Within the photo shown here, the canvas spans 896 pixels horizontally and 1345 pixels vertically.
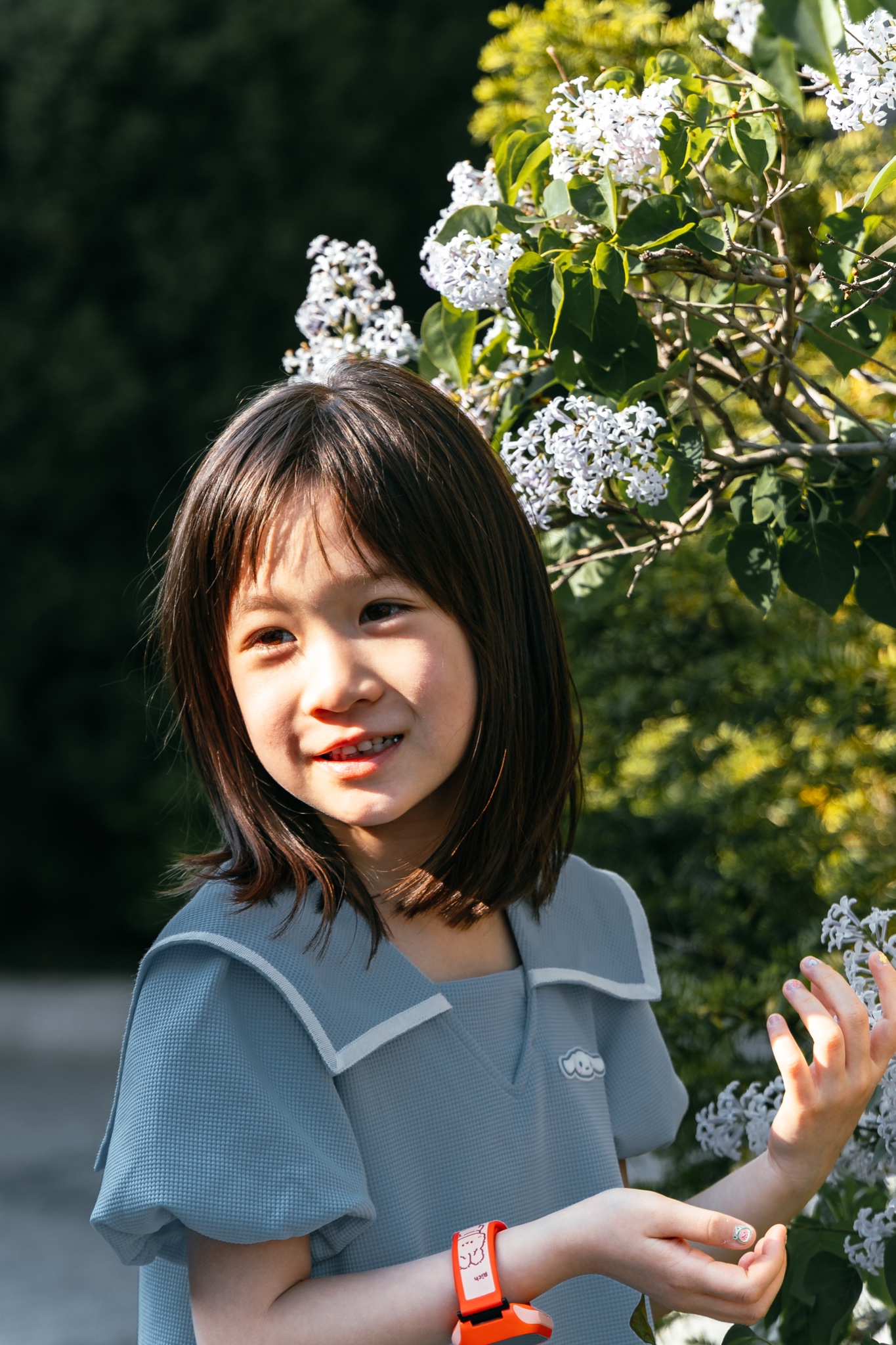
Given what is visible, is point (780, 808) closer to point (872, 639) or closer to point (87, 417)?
point (872, 639)

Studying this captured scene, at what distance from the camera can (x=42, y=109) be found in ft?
15.9

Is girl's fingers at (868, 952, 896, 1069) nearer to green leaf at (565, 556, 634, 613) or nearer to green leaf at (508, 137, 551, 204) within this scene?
green leaf at (565, 556, 634, 613)

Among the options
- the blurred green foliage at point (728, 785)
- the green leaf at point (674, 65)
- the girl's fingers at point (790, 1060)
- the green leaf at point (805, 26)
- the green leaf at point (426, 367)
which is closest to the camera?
the green leaf at point (805, 26)

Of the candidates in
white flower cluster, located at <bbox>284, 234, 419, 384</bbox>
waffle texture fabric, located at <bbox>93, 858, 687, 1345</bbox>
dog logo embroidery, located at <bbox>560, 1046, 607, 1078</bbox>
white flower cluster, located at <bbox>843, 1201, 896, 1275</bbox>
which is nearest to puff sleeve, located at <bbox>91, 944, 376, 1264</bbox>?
waffle texture fabric, located at <bbox>93, 858, 687, 1345</bbox>

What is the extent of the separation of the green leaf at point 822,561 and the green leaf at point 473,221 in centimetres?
37

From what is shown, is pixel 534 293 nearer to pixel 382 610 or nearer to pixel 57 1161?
pixel 382 610

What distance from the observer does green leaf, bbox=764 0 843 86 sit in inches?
22.4

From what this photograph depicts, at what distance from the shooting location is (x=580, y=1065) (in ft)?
3.61

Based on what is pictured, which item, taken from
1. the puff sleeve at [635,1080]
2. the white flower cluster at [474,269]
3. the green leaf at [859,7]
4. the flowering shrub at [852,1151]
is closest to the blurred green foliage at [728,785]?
the flowering shrub at [852,1151]

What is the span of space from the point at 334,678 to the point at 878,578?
1.75 feet

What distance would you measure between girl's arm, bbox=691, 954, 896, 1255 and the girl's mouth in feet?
1.12

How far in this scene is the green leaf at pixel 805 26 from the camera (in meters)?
0.57

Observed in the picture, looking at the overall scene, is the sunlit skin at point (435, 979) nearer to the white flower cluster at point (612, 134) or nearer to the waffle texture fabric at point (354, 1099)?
the waffle texture fabric at point (354, 1099)

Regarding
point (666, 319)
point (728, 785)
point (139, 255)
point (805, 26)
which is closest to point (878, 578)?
point (666, 319)
